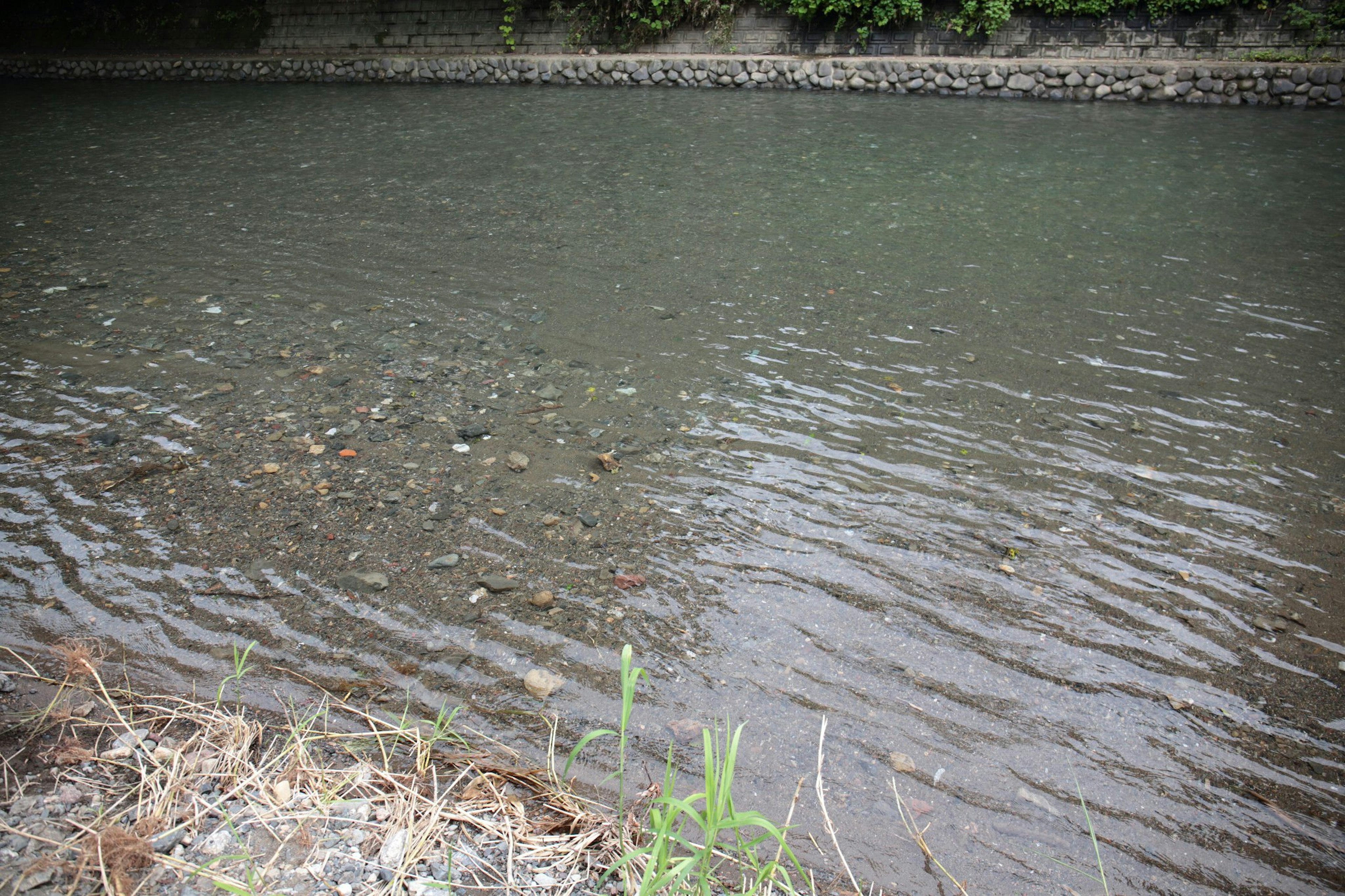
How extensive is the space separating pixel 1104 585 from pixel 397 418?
2.76 metres

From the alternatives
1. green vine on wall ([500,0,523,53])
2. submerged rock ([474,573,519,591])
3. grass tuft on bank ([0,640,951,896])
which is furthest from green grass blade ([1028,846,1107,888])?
green vine on wall ([500,0,523,53])

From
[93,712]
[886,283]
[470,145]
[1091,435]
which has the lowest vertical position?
[93,712]

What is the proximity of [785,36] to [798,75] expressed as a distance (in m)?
1.41

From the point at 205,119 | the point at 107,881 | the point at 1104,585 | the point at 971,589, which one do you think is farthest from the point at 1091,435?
the point at 205,119

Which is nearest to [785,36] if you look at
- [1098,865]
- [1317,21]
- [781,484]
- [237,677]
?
[1317,21]

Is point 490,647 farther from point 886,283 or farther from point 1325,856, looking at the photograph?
point 886,283

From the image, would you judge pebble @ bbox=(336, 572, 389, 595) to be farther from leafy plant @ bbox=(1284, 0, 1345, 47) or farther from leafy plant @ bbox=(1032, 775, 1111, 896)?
leafy plant @ bbox=(1284, 0, 1345, 47)

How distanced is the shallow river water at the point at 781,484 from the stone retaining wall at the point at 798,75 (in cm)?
→ 584

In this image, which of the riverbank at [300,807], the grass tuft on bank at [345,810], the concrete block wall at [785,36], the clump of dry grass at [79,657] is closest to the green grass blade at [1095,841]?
the riverbank at [300,807]

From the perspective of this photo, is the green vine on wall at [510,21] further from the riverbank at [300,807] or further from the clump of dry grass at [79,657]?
the riverbank at [300,807]

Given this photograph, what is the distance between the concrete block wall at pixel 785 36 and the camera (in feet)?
38.1

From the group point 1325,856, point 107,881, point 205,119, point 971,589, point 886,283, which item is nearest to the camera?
point 107,881

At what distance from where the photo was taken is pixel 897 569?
2.63m

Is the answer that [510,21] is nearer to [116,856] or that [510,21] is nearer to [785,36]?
[785,36]
